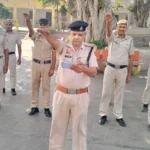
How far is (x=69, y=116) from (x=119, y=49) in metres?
1.62

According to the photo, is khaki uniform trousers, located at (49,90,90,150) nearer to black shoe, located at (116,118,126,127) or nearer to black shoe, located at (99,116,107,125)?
black shoe, located at (99,116,107,125)

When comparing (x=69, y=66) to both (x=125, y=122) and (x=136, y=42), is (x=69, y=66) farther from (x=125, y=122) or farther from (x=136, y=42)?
(x=136, y=42)

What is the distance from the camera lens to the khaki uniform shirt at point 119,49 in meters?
4.35

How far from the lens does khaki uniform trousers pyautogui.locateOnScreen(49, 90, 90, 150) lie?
3.11 m

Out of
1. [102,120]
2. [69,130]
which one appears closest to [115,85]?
[102,120]

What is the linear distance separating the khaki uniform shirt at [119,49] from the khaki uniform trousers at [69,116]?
4.69 feet

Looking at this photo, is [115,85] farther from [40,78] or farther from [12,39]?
[12,39]

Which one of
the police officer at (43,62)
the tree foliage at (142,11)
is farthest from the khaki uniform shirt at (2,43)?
the tree foliage at (142,11)

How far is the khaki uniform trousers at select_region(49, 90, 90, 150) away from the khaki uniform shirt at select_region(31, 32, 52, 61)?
1.58 meters

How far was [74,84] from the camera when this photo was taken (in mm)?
3037

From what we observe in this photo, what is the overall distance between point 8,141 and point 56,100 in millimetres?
1194

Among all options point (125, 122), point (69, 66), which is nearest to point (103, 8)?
point (125, 122)

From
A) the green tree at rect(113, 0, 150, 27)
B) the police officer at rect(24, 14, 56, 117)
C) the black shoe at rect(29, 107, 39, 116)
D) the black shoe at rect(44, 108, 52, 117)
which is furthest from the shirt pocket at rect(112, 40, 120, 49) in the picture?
the green tree at rect(113, 0, 150, 27)

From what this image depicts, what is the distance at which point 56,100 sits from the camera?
3154 millimetres
